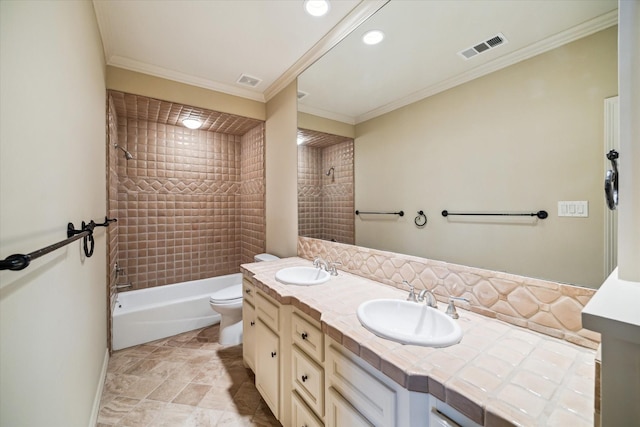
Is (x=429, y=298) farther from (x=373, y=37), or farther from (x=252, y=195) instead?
(x=252, y=195)

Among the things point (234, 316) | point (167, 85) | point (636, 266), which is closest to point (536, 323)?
point (636, 266)

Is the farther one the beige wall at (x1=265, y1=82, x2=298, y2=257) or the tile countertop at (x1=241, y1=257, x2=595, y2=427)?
the beige wall at (x1=265, y1=82, x2=298, y2=257)

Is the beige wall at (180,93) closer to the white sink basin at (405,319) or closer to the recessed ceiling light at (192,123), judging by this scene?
the recessed ceiling light at (192,123)

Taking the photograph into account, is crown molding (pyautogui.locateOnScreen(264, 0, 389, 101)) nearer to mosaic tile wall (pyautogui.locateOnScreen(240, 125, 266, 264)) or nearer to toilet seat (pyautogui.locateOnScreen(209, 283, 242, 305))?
mosaic tile wall (pyautogui.locateOnScreen(240, 125, 266, 264))

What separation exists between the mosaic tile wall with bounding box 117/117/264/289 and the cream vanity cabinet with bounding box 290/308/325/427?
1840 mm

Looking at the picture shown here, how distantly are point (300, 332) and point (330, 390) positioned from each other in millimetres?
295

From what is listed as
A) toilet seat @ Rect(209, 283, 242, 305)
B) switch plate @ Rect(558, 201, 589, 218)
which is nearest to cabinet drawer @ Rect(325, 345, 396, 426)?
switch plate @ Rect(558, 201, 589, 218)

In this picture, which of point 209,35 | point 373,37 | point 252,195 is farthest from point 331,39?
point 252,195

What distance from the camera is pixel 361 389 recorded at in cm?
91

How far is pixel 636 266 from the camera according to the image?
0.61 metres

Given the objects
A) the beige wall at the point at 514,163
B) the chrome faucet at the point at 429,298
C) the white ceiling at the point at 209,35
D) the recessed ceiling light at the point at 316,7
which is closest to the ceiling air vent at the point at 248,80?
Answer: the white ceiling at the point at 209,35

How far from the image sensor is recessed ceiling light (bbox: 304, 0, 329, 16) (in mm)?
1579

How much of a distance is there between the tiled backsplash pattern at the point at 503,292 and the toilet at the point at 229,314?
4.85 ft

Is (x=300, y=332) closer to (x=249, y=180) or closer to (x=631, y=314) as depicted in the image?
(x=631, y=314)
